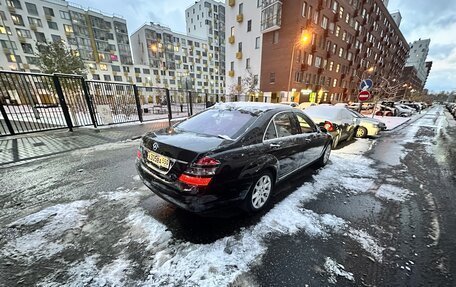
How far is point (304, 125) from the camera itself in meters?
3.94

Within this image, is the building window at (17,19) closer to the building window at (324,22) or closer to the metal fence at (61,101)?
the metal fence at (61,101)

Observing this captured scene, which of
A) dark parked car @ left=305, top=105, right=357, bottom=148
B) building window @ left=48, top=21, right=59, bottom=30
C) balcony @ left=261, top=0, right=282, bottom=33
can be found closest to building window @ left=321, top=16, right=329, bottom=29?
balcony @ left=261, top=0, right=282, bottom=33

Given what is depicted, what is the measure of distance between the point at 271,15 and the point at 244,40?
5.87 m

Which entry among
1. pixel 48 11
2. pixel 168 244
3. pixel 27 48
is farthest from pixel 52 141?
pixel 48 11

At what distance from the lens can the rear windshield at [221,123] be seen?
2637 millimetres

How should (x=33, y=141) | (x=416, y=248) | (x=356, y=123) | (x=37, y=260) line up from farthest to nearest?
(x=356, y=123) < (x=33, y=141) < (x=416, y=248) < (x=37, y=260)

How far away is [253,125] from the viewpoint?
2668 millimetres

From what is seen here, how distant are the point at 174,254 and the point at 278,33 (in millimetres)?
29164

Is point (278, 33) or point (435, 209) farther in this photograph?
point (278, 33)

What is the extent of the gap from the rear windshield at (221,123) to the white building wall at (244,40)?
26.9 m

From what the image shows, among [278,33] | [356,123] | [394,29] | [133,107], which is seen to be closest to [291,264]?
[356,123]

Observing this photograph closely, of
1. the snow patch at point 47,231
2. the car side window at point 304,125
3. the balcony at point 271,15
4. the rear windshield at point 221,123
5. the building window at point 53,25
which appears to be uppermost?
the building window at point 53,25

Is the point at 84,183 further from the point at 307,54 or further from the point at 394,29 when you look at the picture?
the point at 394,29

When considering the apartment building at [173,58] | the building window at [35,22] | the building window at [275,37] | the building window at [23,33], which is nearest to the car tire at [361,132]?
the building window at [275,37]
